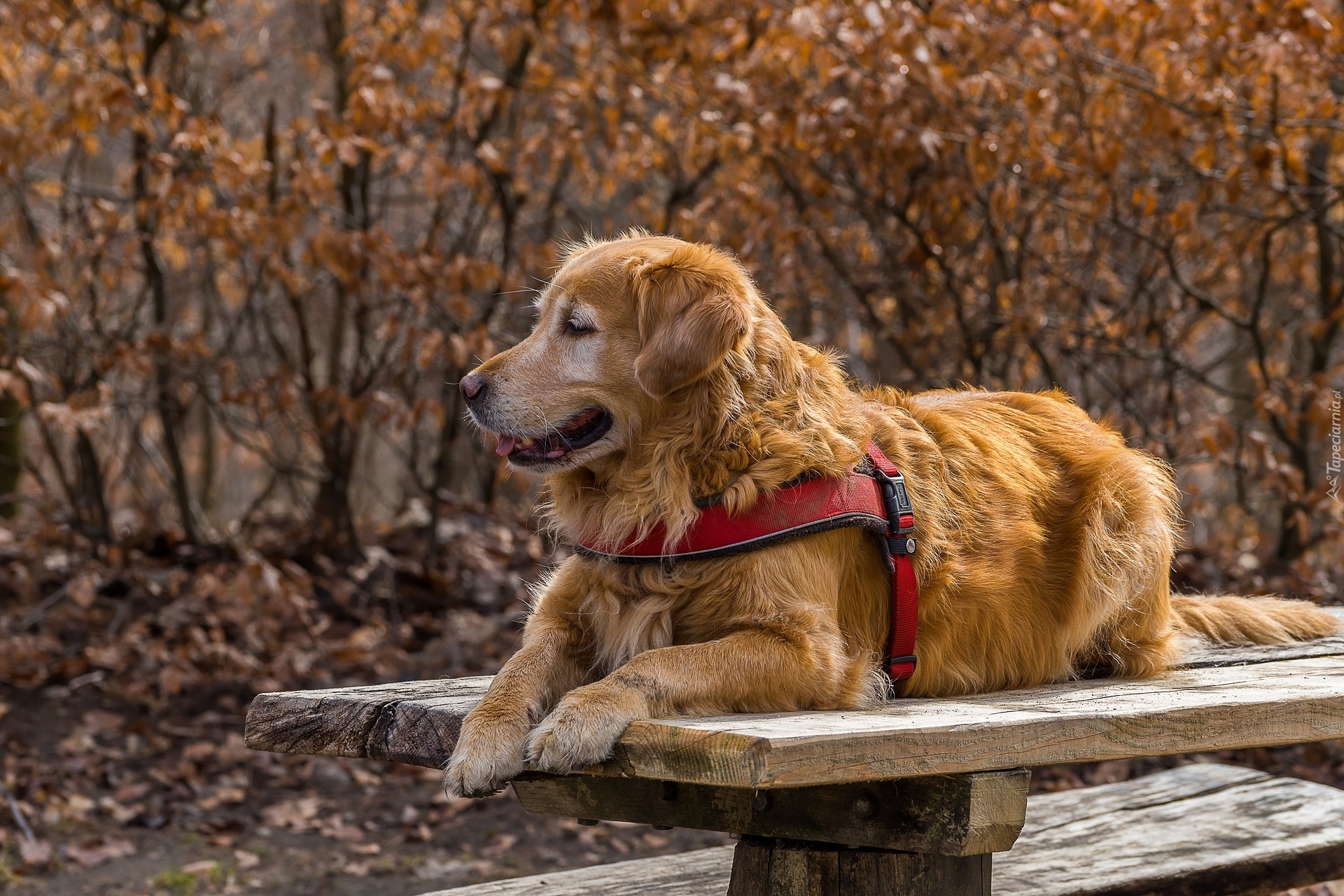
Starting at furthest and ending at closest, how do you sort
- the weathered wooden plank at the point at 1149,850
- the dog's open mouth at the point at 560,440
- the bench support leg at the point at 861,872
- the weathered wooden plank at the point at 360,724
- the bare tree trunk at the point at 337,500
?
the bare tree trunk at the point at 337,500
the weathered wooden plank at the point at 1149,850
the dog's open mouth at the point at 560,440
the bench support leg at the point at 861,872
the weathered wooden plank at the point at 360,724

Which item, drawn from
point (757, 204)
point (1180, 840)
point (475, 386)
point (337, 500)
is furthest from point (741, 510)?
point (337, 500)

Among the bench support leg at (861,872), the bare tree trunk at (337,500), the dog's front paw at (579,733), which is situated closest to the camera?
the dog's front paw at (579,733)

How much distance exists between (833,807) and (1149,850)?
5.47 ft

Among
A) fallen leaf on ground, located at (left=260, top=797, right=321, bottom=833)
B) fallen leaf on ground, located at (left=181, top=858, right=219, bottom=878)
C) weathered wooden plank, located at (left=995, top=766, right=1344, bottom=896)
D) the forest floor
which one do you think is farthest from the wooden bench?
fallen leaf on ground, located at (left=260, top=797, right=321, bottom=833)

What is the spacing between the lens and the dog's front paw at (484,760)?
2.06 meters

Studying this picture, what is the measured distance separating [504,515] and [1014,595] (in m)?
5.54

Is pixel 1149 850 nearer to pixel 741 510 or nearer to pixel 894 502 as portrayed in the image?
pixel 894 502

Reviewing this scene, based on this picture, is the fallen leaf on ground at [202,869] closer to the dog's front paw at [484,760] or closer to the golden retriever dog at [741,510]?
the golden retriever dog at [741,510]

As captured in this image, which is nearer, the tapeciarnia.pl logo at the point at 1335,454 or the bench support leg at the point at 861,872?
the bench support leg at the point at 861,872

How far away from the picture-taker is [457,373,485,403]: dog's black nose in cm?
267

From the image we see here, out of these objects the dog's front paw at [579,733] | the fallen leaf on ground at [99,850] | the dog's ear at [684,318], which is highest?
the dog's ear at [684,318]

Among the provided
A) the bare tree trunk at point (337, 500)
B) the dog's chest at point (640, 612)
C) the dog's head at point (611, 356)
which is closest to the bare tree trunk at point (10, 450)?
the bare tree trunk at point (337, 500)

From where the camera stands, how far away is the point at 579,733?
6.54ft

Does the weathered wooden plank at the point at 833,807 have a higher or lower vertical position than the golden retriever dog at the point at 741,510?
lower
